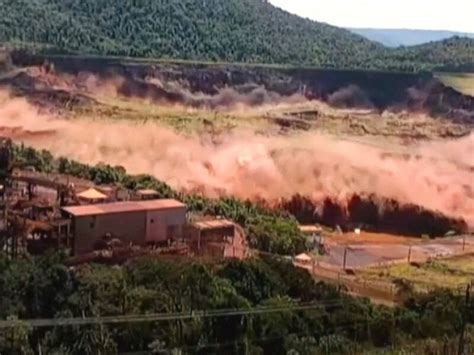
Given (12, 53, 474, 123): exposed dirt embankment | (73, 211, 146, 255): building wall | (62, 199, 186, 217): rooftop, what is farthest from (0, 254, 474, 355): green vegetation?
(12, 53, 474, 123): exposed dirt embankment

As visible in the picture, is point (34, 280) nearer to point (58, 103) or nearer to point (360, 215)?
point (360, 215)

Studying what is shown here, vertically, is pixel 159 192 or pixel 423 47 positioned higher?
pixel 423 47

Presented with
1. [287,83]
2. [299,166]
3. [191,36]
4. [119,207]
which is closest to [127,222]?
[119,207]

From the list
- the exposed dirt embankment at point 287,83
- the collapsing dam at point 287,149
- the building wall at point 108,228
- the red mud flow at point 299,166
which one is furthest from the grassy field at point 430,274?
the exposed dirt embankment at point 287,83

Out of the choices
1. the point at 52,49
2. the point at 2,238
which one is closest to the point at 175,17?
the point at 52,49

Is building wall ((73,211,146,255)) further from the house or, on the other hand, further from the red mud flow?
the red mud flow

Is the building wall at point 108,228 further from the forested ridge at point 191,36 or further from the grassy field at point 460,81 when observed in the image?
the grassy field at point 460,81

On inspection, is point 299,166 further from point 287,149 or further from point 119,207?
point 119,207
